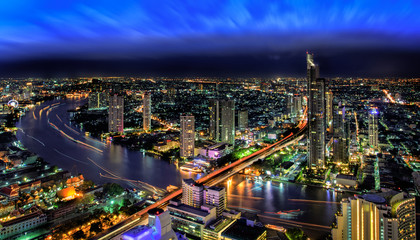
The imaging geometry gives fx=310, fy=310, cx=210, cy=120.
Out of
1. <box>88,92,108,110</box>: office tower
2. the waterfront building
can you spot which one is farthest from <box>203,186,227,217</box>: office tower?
<box>88,92,108,110</box>: office tower

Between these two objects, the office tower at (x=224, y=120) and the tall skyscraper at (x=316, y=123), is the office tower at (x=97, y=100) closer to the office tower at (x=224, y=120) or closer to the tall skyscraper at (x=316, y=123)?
the office tower at (x=224, y=120)

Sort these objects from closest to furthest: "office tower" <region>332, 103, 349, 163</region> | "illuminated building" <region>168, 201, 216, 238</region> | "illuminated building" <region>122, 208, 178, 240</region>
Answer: "illuminated building" <region>122, 208, 178, 240</region>, "illuminated building" <region>168, 201, 216, 238</region>, "office tower" <region>332, 103, 349, 163</region>

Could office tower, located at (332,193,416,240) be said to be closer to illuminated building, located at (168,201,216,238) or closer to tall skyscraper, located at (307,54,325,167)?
illuminated building, located at (168,201,216,238)

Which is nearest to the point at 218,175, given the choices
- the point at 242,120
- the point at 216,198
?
the point at 216,198

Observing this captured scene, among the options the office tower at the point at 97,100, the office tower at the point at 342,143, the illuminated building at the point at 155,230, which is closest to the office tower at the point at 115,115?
the office tower at the point at 97,100

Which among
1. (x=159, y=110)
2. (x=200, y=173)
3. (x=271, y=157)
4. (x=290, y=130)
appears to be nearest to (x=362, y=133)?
(x=290, y=130)

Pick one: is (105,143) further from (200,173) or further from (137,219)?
(137,219)

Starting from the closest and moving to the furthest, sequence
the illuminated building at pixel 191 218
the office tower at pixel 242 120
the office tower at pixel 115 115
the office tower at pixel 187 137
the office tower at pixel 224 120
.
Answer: the illuminated building at pixel 191 218, the office tower at pixel 187 137, the office tower at pixel 224 120, the office tower at pixel 115 115, the office tower at pixel 242 120
